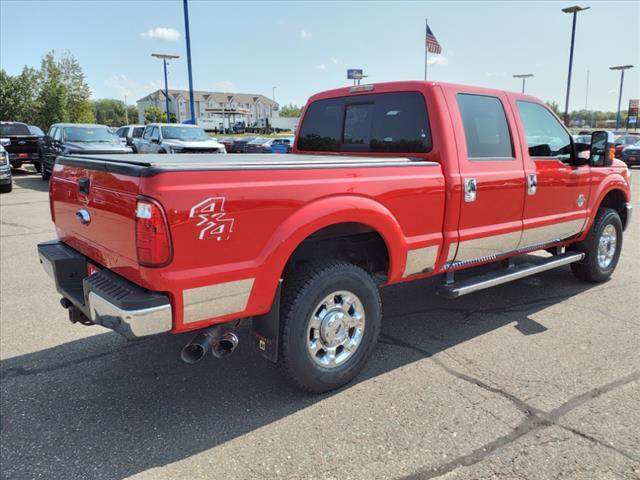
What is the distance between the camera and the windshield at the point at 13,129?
62.0 feet

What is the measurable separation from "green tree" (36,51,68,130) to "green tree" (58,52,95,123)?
644 millimetres

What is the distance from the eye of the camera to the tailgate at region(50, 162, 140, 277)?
2658mm

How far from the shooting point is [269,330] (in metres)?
3.08

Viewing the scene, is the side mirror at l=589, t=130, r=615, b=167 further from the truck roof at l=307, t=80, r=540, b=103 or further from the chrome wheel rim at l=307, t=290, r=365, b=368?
the chrome wheel rim at l=307, t=290, r=365, b=368

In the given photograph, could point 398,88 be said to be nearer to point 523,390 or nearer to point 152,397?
point 523,390

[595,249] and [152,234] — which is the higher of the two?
[152,234]

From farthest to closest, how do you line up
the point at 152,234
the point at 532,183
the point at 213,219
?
the point at 532,183 < the point at 213,219 < the point at 152,234

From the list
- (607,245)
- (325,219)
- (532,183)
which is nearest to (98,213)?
(325,219)

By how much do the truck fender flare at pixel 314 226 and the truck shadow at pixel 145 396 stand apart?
792mm

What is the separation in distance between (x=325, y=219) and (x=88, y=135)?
14841 millimetres

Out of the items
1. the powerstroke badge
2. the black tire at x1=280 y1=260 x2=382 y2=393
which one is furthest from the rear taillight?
the black tire at x1=280 y1=260 x2=382 y2=393

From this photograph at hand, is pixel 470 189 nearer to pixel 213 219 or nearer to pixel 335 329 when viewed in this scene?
pixel 335 329

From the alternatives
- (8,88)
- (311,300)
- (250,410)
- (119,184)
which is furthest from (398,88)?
(8,88)

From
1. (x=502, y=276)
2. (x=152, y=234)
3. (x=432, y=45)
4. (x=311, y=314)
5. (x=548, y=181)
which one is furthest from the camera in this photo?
Result: (x=432, y=45)
